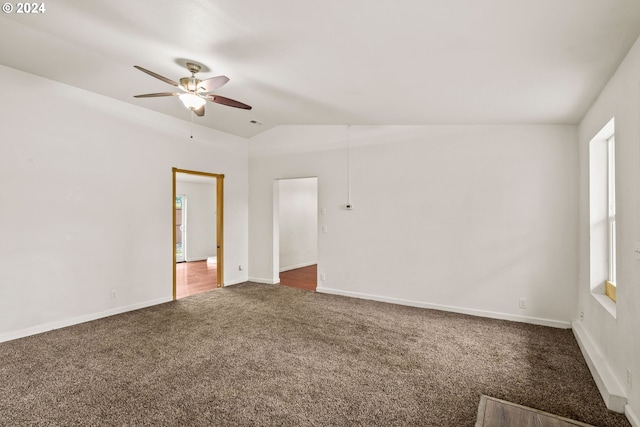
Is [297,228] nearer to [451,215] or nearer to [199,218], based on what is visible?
[199,218]

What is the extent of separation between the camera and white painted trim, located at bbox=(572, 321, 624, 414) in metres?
2.20

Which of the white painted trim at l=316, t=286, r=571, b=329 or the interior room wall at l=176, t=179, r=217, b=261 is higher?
the interior room wall at l=176, t=179, r=217, b=261

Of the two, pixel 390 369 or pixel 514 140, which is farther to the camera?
pixel 514 140

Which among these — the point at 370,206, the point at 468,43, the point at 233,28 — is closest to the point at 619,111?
the point at 468,43

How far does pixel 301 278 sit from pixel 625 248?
5.34 metres

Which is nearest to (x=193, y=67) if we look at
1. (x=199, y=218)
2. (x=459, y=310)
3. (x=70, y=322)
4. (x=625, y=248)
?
(x=70, y=322)

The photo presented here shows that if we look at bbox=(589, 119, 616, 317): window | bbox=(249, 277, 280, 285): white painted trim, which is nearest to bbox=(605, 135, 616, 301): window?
bbox=(589, 119, 616, 317): window

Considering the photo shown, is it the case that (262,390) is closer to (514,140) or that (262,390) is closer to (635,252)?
(635,252)

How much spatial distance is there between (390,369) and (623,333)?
168 cm

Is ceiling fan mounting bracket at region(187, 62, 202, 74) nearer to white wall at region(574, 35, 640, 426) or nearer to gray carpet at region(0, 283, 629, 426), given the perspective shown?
gray carpet at region(0, 283, 629, 426)

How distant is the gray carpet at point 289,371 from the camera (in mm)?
2186

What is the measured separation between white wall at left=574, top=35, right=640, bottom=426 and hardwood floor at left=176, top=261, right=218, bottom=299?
526 cm

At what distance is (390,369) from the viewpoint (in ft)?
9.25

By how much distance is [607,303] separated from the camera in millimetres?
2818
